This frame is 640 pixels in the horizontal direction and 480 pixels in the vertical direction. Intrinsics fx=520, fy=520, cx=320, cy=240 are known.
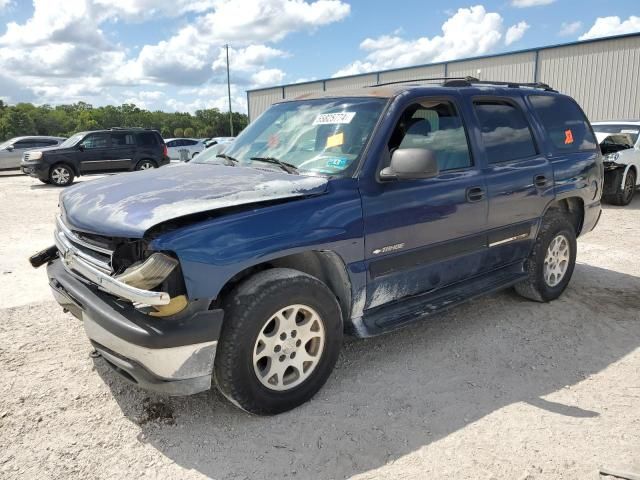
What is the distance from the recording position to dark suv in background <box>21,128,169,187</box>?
51.3 feet

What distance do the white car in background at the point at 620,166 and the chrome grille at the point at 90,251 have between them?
33.4ft

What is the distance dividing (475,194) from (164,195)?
7.34ft

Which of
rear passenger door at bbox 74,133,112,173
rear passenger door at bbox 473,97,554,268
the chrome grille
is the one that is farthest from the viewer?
rear passenger door at bbox 74,133,112,173

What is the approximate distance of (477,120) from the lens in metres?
4.02

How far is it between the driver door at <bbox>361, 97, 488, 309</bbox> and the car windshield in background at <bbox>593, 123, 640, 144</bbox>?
903cm

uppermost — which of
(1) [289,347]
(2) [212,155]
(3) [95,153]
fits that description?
(2) [212,155]

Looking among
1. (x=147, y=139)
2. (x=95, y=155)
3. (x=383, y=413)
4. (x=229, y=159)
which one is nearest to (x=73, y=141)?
(x=95, y=155)

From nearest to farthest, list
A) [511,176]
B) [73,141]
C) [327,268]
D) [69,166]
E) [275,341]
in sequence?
1. [275,341]
2. [327,268]
3. [511,176]
4. [69,166]
5. [73,141]

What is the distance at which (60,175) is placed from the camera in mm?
15867

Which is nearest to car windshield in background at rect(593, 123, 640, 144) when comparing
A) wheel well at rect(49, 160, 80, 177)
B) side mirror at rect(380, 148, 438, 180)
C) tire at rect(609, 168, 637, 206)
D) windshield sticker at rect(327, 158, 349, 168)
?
tire at rect(609, 168, 637, 206)

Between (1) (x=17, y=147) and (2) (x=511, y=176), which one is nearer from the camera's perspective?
(2) (x=511, y=176)

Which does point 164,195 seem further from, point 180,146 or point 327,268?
point 180,146

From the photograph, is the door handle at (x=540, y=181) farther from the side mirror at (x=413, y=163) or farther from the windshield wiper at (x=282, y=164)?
the windshield wiper at (x=282, y=164)

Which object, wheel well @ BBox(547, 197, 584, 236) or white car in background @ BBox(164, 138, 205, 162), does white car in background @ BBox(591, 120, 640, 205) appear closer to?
wheel well @ BBox(547, 197, 584, 236)
